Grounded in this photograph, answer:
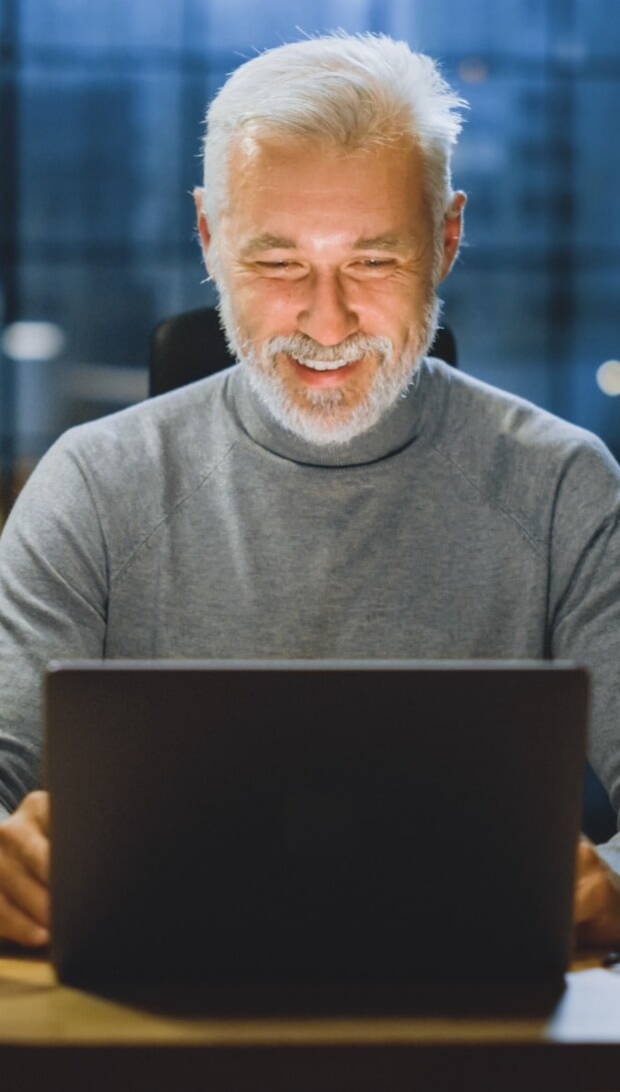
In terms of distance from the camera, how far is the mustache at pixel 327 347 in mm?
1515

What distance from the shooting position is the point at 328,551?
5.07 ft

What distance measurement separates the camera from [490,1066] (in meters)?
0.90

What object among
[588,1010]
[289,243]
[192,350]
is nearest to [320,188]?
[289,243]

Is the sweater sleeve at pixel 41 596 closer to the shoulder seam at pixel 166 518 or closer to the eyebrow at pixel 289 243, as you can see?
the shoulder seam at pixel 166 518

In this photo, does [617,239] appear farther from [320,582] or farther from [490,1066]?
[490,1066]

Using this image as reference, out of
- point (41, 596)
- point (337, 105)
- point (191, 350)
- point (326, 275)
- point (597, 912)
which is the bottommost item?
point (597, 912)

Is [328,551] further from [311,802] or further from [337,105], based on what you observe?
[311,802]

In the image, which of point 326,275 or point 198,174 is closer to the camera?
point 326,275

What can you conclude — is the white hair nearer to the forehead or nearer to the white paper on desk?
the forehead

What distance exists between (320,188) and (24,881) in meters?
0.73

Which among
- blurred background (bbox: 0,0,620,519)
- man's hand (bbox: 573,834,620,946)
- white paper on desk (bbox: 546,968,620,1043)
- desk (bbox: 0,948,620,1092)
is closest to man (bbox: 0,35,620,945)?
man's hand (bbox: 573,834,620,946)

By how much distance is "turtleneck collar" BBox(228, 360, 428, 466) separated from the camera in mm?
1581

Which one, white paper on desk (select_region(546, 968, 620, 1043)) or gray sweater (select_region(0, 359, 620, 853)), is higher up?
gray sweater (select_region(0, 359, 620, 853))

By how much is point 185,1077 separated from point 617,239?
20.4 feet
